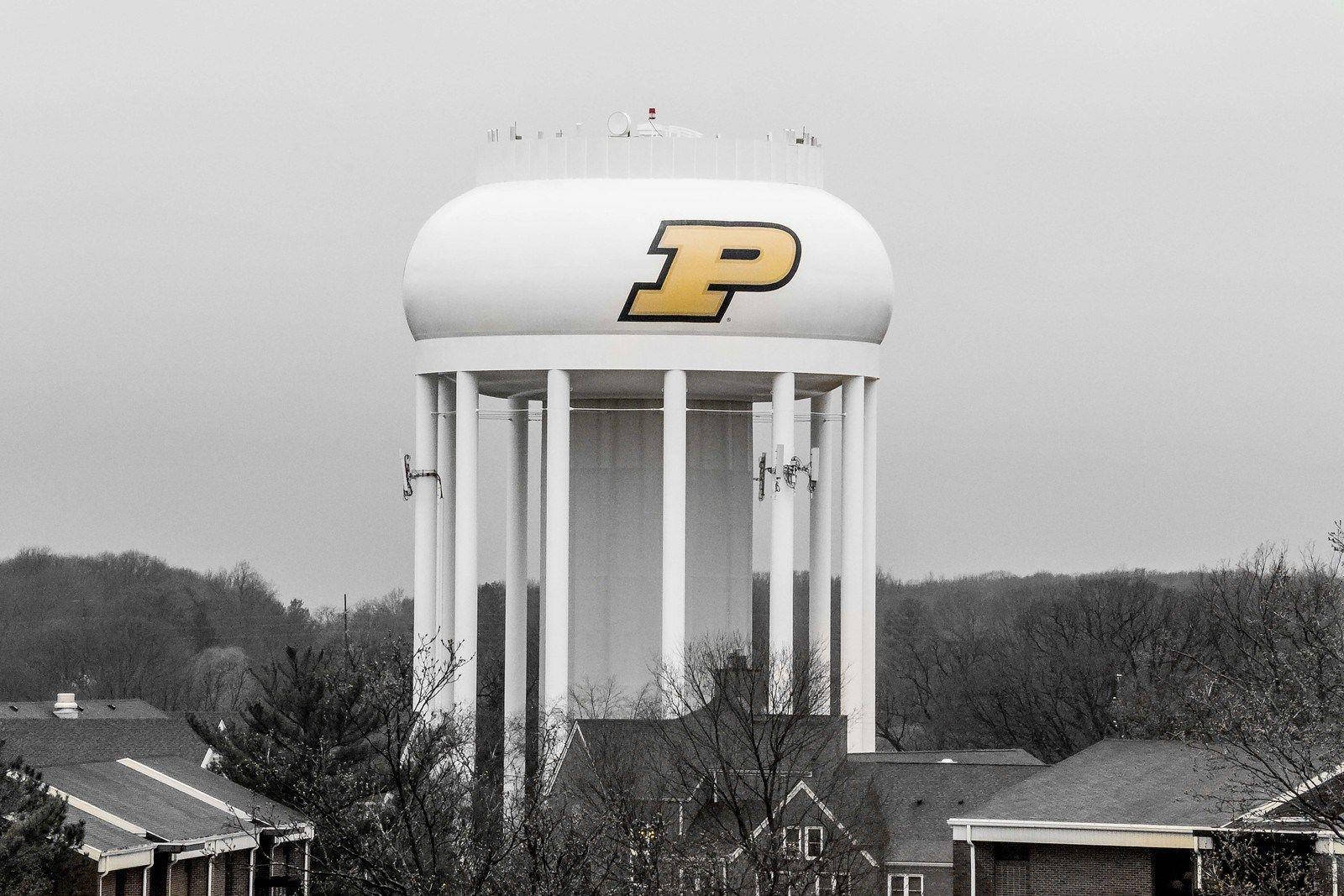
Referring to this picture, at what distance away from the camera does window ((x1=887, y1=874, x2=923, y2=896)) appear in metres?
46.2

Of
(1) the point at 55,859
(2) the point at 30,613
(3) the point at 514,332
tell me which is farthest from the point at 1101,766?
(2) the point at 30,613

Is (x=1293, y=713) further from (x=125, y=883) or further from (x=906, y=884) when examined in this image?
(x=906, y=884)

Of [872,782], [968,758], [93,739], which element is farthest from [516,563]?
[93,739]

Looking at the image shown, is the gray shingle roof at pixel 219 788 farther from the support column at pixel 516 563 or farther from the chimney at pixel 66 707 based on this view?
the chimney at pixel 66 707

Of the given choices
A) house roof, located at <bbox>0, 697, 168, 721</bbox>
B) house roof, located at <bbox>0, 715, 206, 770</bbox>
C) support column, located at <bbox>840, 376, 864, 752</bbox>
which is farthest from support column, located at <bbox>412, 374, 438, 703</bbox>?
house roof, located at <bbox>0, 697, 168, 721</bbox>

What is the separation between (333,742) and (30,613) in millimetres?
63206

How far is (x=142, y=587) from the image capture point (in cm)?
10794

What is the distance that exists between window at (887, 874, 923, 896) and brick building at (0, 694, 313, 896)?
10.8m

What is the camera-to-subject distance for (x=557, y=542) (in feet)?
135

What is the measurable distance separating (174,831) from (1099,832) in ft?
43.8

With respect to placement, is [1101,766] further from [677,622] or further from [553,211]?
[553,211]

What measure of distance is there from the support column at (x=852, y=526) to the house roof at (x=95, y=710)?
2928 cm

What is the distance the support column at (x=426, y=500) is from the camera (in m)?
42.7

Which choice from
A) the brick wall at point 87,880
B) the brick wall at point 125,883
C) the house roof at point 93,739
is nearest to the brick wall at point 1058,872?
the brick wall at point 125,883
